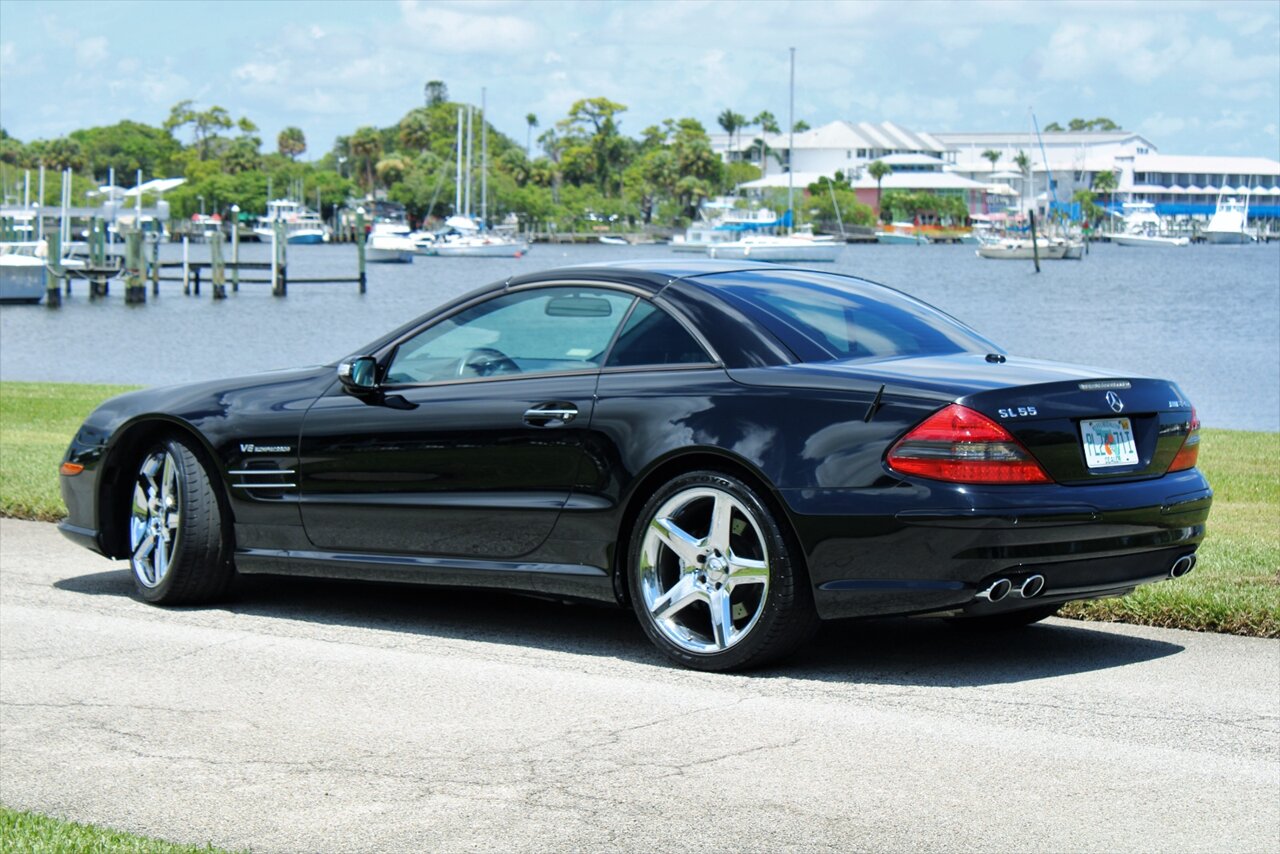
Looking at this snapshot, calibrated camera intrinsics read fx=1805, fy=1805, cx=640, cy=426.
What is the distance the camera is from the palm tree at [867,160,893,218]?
7623 inches

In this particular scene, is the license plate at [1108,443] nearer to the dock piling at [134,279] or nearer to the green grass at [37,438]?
the green grass at [37,438]

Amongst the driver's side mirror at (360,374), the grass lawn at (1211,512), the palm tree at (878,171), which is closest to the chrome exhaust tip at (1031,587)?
the grass lawn at (1211,512)

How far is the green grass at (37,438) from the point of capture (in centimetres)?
1114

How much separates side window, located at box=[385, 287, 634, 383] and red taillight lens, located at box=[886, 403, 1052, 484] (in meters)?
1.49

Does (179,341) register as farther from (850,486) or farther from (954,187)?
(954,187)

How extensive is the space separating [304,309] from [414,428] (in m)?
55.8

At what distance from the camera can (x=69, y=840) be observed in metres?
4.47

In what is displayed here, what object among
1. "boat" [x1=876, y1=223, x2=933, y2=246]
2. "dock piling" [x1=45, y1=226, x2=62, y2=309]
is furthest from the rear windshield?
"boat" [x1=876, y1=223, x2=933, y2=246]

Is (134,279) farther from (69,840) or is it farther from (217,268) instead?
(69,840)

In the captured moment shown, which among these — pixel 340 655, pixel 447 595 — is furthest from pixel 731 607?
pixel 447 595

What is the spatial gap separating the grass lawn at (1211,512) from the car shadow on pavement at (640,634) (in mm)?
375

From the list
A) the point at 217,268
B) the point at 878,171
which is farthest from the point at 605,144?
the point at 217,268

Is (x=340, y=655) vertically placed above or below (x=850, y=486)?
below

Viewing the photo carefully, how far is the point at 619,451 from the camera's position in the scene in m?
6.62
